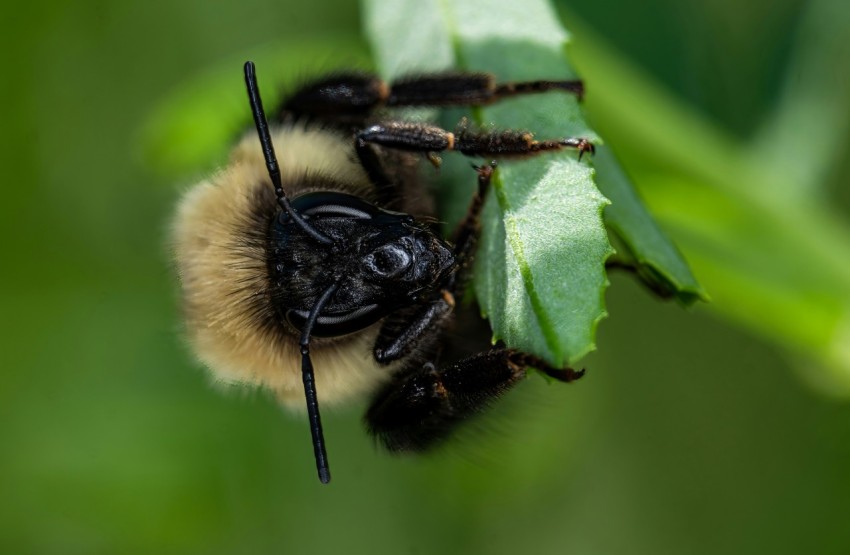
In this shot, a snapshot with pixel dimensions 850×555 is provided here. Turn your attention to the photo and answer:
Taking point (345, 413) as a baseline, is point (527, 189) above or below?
above

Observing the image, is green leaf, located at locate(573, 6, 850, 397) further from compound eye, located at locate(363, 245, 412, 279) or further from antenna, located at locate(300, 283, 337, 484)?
antenna, located at locate(300, 283, 337, 484)

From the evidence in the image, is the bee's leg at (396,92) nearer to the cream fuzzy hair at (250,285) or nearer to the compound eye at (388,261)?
the cream fuzzy hair at (250,285)

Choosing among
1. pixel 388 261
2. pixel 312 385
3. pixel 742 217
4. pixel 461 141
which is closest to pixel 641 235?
pixel 461 141

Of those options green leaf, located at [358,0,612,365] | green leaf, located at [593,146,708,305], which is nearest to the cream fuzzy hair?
green leaf, located at [358,0,612,365]

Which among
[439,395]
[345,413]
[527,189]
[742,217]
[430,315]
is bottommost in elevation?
[345,413]

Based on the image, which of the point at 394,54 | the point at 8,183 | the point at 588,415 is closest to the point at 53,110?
the point at 8,183

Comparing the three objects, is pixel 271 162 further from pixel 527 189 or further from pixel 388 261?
pixel 527 189
